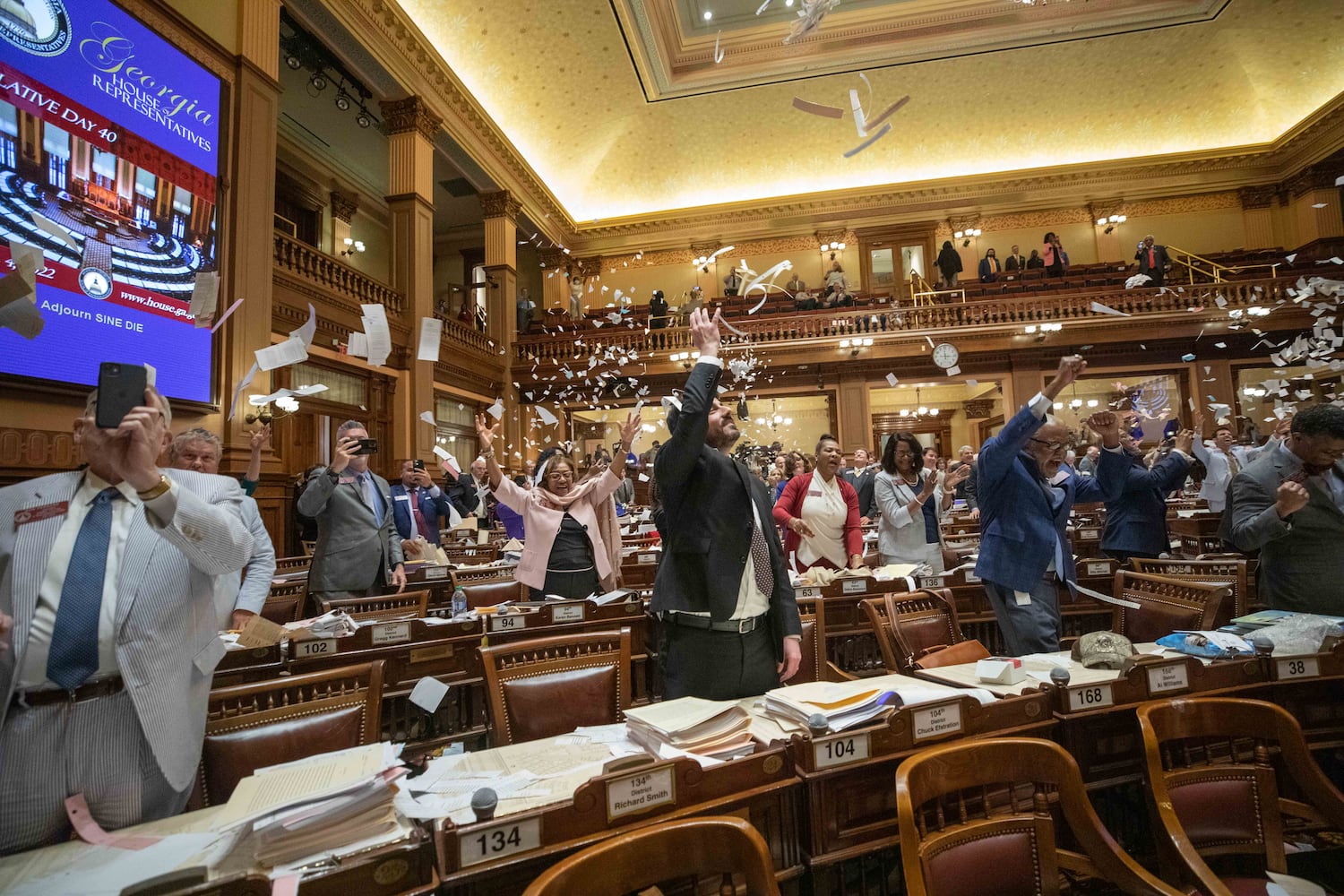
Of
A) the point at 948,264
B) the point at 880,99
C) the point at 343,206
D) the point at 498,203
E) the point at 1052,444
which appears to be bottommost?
the point at 1052,444

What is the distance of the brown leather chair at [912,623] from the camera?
92.4 inches

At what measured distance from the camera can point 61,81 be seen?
4578mm

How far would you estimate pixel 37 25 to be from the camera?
14.6ft

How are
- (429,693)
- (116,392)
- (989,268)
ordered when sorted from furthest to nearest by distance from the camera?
(989,268) < (429,693) < (116,392)

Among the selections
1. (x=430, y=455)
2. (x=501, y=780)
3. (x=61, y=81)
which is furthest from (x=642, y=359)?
(x=501, y=780)

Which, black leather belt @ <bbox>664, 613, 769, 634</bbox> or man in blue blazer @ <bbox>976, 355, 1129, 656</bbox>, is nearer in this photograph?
black leather belt @ <bbox>664, 613, 769, 634</bbox>

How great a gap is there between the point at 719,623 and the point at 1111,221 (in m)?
16.3

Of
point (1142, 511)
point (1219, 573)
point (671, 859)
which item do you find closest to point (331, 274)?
point (1142, 511)

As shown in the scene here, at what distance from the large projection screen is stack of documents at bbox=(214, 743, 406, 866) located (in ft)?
14.0

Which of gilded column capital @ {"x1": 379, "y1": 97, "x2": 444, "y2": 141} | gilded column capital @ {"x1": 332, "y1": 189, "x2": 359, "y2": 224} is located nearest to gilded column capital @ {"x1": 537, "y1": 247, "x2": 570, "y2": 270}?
gilded column capital @ {"x1": 332, "y1": 189, "x2": 359, "y2": 224}

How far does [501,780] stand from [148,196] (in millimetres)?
6110

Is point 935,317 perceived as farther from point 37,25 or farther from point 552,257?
point 37,25

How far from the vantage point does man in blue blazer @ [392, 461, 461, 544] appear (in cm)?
477

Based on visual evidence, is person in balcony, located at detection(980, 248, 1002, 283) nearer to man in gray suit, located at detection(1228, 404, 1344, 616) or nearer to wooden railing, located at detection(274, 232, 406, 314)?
wooden railing, located at detection(274, 232, 406, 314)
